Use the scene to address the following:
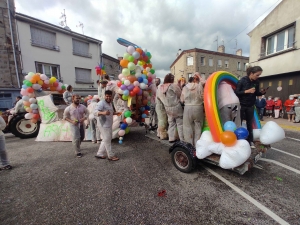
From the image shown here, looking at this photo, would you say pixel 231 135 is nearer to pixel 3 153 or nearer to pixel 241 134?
pixel 241 134

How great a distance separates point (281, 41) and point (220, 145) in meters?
11.1

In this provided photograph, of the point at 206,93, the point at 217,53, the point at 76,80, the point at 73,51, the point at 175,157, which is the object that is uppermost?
the point at 217,53

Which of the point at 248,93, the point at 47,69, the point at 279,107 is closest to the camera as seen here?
the point at 248,93

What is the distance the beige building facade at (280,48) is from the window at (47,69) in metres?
17.4

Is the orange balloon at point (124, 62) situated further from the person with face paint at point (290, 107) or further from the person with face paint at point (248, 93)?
the person with face paint at point (290, 107)

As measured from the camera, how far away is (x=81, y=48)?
15750mm

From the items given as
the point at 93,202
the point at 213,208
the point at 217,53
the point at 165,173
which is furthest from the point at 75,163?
the point at 217,53

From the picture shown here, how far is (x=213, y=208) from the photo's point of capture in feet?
6.74

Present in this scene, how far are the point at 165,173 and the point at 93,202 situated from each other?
4.78ft

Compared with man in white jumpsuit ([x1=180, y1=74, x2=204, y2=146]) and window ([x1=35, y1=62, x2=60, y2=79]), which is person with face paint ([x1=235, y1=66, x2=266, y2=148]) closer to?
man in white jumpsuit ([x1=180, y1=74, x2=204, y2=146])

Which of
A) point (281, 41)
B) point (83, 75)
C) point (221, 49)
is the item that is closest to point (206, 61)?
point (221, 49)

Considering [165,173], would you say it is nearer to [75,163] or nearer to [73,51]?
[75,163]

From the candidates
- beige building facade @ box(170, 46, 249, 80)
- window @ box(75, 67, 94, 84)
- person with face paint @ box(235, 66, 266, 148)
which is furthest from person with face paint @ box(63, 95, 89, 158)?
beige building facade @ box(170, 46, 249, 80)

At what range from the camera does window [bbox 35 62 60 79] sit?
41.8 ft
